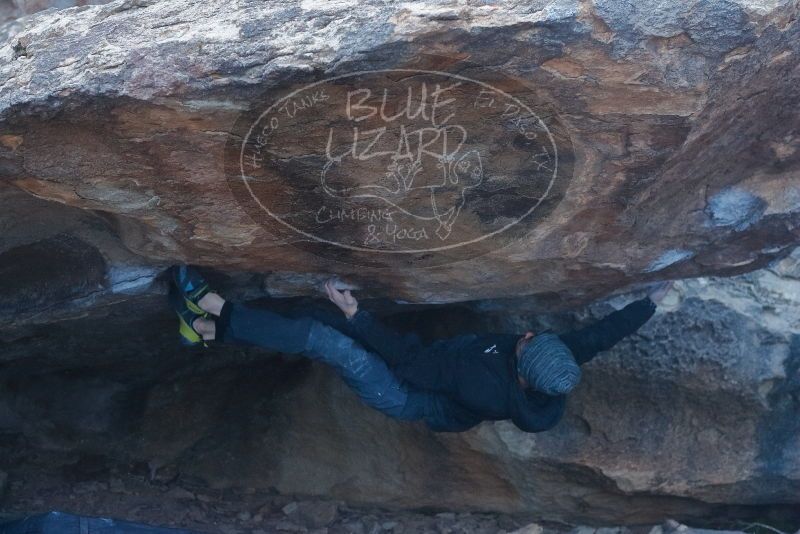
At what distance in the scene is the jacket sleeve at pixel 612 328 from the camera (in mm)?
3047

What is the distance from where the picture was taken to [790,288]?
362 centimetres

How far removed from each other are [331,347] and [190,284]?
0.47 meters

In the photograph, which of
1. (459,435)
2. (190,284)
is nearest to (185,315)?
(190,284)

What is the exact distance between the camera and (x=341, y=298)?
9.62 feet

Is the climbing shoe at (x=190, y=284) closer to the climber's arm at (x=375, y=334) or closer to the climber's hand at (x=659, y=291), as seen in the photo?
the climber's arm at (x=375, y=334)

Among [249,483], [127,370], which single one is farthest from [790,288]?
[127,370]

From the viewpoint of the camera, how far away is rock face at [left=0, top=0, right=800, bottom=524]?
2.18m

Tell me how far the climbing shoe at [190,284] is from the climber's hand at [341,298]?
359 mm

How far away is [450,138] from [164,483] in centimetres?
230

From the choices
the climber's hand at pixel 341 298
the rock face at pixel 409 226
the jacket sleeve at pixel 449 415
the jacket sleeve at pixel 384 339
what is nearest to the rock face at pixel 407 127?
the rock face at pixel 409 226

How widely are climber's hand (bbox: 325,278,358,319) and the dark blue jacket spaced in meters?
0.04

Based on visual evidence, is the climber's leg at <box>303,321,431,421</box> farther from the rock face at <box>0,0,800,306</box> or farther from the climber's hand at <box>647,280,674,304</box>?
the climber's hand at <box>647,280,674,304</box>

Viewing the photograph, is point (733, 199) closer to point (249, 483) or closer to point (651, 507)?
point (651, 507)

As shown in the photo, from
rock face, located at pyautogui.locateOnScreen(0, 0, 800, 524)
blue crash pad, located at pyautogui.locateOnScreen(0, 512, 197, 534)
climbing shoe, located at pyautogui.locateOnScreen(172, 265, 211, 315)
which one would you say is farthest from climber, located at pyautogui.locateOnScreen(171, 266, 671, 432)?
blue crash pad, located at pyautogui.locateOnScreen(0, 512, 197, 534)
